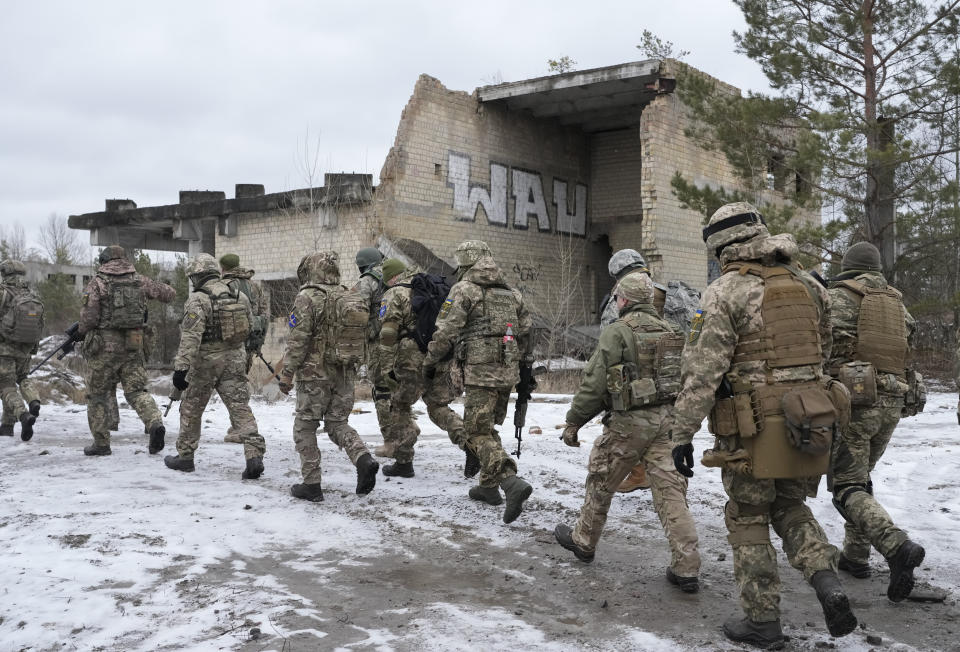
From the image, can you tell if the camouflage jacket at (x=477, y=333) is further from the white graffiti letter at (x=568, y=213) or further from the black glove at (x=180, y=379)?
the white graffiti letter at (x=568, y=213)

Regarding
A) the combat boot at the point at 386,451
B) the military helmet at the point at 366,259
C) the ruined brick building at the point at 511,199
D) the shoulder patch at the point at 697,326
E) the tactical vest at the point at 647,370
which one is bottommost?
the combat boot at the point at 386,451

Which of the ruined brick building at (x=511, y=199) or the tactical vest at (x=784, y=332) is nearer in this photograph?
the tactical vest at (x=784, y=332)


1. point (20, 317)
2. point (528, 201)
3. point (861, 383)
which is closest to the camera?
point (861, 383)

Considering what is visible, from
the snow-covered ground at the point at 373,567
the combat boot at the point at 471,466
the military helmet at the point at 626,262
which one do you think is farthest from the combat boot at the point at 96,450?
the military helmet at the point at 626,262

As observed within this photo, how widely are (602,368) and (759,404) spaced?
1051mm

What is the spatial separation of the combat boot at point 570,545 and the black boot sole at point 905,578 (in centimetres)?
157

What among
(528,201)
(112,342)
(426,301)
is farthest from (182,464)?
(528,201)

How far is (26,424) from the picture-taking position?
27.6 ft

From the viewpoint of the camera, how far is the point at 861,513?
13.4 ft

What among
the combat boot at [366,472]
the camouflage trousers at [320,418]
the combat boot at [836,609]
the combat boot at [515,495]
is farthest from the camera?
the camouflage trousers at [320,418]

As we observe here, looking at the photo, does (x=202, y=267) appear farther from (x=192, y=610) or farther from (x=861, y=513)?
(x=861, y=513)

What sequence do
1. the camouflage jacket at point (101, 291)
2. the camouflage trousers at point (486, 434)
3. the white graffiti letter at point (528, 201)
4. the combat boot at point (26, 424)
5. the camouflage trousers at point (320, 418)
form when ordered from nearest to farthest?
the camouflage trousers at point (486, 434) < the camouflage trousers at point (320, 418) < the camouflage jacket at point (101, 291) < the combat boot at point (26, 424) < the white graffiti letter at point (528, 201)

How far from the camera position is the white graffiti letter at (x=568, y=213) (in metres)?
20.8

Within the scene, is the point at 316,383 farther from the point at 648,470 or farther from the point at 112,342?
the point at 648,470
